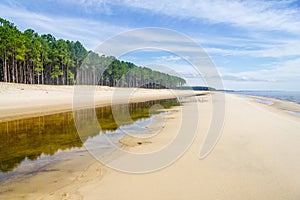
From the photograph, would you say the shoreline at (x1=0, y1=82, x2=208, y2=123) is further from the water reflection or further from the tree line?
the tree line

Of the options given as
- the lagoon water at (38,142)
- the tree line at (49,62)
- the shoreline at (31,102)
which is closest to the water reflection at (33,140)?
the lagoon water at (38,142)

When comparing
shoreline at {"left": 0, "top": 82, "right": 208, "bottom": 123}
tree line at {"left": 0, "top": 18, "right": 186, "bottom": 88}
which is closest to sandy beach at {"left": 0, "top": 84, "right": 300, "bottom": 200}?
shoreline at {"left": 0, "top": 82, "right": 208, "bottom": 123}

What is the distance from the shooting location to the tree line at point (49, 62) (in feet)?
131

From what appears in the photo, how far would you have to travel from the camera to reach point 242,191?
4789 mm

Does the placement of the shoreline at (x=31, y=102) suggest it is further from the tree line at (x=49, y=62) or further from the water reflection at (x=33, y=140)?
the tree line at (x=49, y=62)

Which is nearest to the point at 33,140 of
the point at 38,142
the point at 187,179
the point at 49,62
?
the point at 38,142

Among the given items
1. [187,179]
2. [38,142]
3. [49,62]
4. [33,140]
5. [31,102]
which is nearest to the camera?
[187,179]

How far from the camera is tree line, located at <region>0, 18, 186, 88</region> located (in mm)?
40031

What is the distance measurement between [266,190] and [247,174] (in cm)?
88

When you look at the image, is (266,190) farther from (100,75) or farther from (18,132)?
(100,75)

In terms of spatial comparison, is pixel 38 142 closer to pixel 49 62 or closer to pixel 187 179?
pixel 187 179

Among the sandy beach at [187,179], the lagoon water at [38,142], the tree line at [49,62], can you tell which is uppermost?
the tree line at [49,62]

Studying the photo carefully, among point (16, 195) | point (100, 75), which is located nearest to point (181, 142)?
point (16, 195)

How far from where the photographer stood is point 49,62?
54.2 metres
